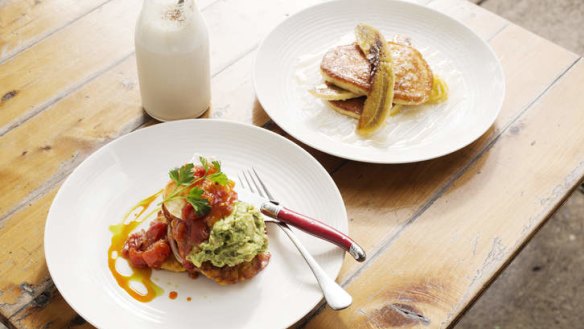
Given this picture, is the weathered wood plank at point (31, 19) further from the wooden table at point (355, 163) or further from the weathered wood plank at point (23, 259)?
the weathered wood plank at point (23, 259)

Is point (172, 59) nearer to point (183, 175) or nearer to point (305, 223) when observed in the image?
point (183, 175)

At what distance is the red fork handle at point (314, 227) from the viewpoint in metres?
1.16

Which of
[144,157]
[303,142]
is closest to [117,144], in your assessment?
[144,157]

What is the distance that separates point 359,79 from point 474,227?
0.44 meters

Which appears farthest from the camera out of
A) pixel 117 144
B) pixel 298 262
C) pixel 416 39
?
pixel 416 39

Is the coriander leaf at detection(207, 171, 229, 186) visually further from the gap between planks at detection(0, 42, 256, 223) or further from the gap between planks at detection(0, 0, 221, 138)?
the gap between planks at detection(0, 0, 221, 138)

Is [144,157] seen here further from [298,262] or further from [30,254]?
[298,262]

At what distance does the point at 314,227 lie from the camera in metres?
1.17

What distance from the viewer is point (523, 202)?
140 cm

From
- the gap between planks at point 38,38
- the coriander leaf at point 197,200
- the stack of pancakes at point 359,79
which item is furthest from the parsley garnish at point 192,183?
the gap between planks at point 38,38

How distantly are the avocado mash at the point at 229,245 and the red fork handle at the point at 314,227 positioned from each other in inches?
3.5

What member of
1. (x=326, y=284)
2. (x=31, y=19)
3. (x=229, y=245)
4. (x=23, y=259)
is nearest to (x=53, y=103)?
(x=31, y=19)

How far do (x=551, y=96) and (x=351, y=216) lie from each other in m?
0.71

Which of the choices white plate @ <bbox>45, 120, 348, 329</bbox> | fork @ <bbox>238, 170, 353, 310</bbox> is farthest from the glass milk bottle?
fork @ <bbox>238, 170, 353, 310</bbox>
